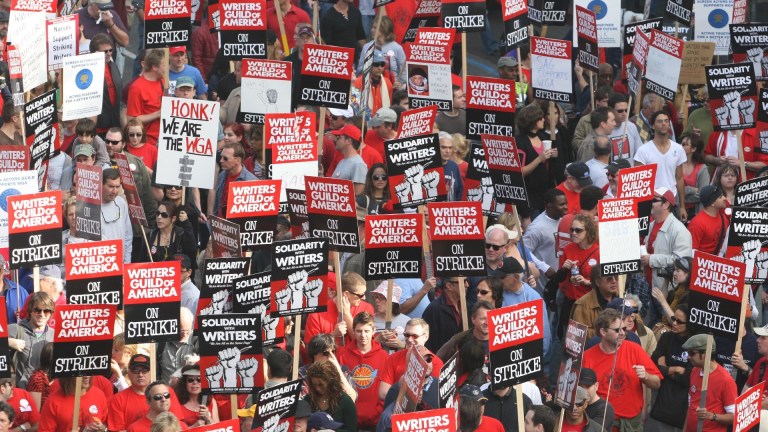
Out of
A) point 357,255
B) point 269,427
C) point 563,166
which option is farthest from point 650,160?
point 269,427

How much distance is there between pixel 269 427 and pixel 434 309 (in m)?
3.38

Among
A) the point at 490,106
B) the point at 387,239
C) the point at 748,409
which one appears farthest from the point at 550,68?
the point at 748,409

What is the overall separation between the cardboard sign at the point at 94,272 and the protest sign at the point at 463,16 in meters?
8.16

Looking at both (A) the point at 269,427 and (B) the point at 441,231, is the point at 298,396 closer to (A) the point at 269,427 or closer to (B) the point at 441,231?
(A) the point at 269,427

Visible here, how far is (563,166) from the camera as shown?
799 inches

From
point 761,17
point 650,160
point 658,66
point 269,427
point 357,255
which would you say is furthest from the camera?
point 761,17

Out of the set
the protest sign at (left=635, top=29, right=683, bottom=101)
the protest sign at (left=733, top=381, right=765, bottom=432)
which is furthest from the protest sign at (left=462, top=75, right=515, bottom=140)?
the protest sign at (left=733, top=381, right=765, bottom=432)

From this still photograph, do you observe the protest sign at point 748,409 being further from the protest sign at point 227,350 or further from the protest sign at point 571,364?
the protest sign at point 227,350

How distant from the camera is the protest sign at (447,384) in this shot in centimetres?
1295

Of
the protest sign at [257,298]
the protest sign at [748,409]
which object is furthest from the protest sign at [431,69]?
the protest sign at [748,409]

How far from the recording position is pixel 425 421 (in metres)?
12.3

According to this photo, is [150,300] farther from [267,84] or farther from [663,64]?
[663,64]

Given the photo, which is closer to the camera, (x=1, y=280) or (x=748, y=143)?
(x=1, y=280)

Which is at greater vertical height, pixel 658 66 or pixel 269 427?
pixel 658 66
